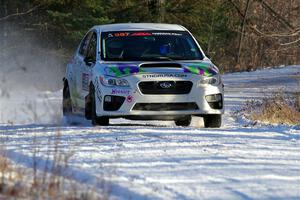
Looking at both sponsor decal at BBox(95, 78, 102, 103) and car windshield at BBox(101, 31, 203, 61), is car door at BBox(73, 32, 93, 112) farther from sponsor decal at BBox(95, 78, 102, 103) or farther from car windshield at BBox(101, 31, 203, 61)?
sponsor decal at BBox(95, 78, 102, 103)

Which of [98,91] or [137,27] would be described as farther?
[137,27]

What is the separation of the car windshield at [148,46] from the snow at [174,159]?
1795 millimetres

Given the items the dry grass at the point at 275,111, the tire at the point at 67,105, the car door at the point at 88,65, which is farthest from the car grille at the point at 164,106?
the dry grass at the point at 275,111

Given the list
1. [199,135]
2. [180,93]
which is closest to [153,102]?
A: [180,93]

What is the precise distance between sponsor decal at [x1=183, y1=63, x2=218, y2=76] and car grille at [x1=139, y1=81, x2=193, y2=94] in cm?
18

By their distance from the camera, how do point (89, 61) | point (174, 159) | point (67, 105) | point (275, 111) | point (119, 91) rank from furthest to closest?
point (275, 111) → point (67, 105) → point (89, 61) → point (119, 91) → point (174, 159)

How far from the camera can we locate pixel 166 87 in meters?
11.8

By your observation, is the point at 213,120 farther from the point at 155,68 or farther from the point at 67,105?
the point at 67,105

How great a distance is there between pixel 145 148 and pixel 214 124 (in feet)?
12.0

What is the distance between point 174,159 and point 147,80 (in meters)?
3.67

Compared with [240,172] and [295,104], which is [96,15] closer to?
[295,104]

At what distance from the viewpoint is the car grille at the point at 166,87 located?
11695 millimetres

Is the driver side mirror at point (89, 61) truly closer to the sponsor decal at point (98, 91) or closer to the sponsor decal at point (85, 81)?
the sponsor decal at point (85, 81)

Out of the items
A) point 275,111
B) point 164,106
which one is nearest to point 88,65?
point 164,106
